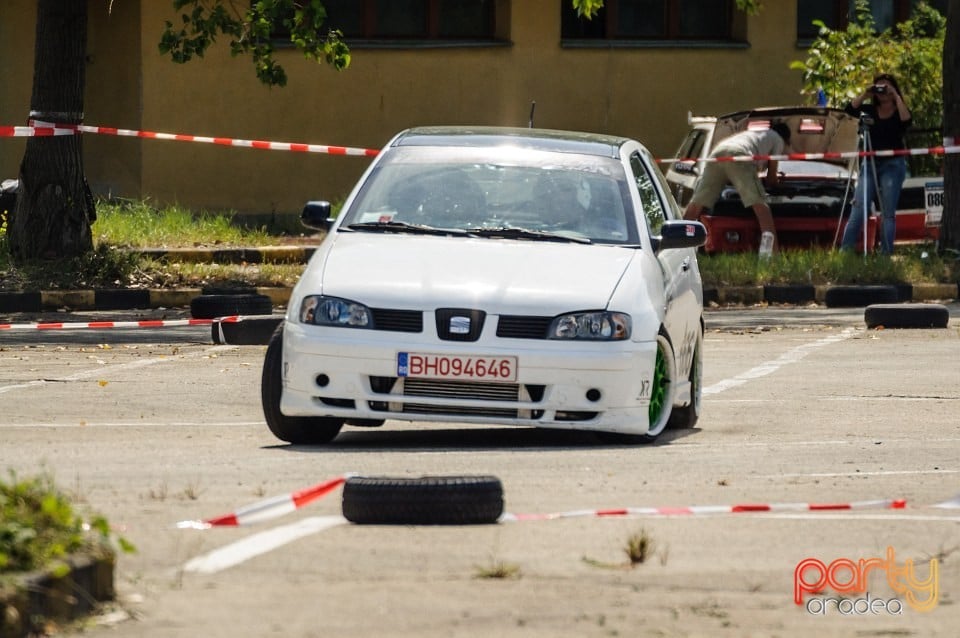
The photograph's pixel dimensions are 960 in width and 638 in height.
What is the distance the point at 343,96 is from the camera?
2727cm

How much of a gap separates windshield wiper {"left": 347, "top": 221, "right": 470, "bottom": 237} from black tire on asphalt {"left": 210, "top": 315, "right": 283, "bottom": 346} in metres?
5.27

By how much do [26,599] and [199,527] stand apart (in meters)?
1.76

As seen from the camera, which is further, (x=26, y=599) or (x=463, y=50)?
(x=463, y=50)

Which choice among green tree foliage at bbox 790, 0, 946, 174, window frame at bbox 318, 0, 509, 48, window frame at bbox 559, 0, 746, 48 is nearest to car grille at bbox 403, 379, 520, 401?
green tree foliage at bbox 790, 0, 946, 174

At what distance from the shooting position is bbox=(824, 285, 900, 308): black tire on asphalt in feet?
63.6

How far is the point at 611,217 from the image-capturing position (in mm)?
9898

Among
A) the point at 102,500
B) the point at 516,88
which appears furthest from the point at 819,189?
the point at 102,500

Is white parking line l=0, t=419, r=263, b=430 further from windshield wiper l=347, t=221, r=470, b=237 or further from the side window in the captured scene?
the side window

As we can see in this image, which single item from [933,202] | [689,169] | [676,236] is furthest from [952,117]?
[676,236]

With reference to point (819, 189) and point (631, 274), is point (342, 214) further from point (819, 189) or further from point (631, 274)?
point (819, 189)

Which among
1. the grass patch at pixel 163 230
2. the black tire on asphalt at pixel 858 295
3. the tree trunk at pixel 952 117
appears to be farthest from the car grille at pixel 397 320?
the tree trunk at pixel 952 117

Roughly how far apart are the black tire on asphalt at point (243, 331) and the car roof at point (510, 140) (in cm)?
467

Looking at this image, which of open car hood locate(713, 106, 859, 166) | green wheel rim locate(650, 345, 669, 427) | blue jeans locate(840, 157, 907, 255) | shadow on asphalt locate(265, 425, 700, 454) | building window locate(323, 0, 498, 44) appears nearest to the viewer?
shadow on asphalt locate(265, 425, 700, 454)

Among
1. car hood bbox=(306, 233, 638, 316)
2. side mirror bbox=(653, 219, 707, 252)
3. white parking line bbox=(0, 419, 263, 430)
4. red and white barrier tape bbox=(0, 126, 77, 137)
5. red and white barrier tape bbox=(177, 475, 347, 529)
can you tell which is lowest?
white parking line bbox=(0, 419, 263, 430)
